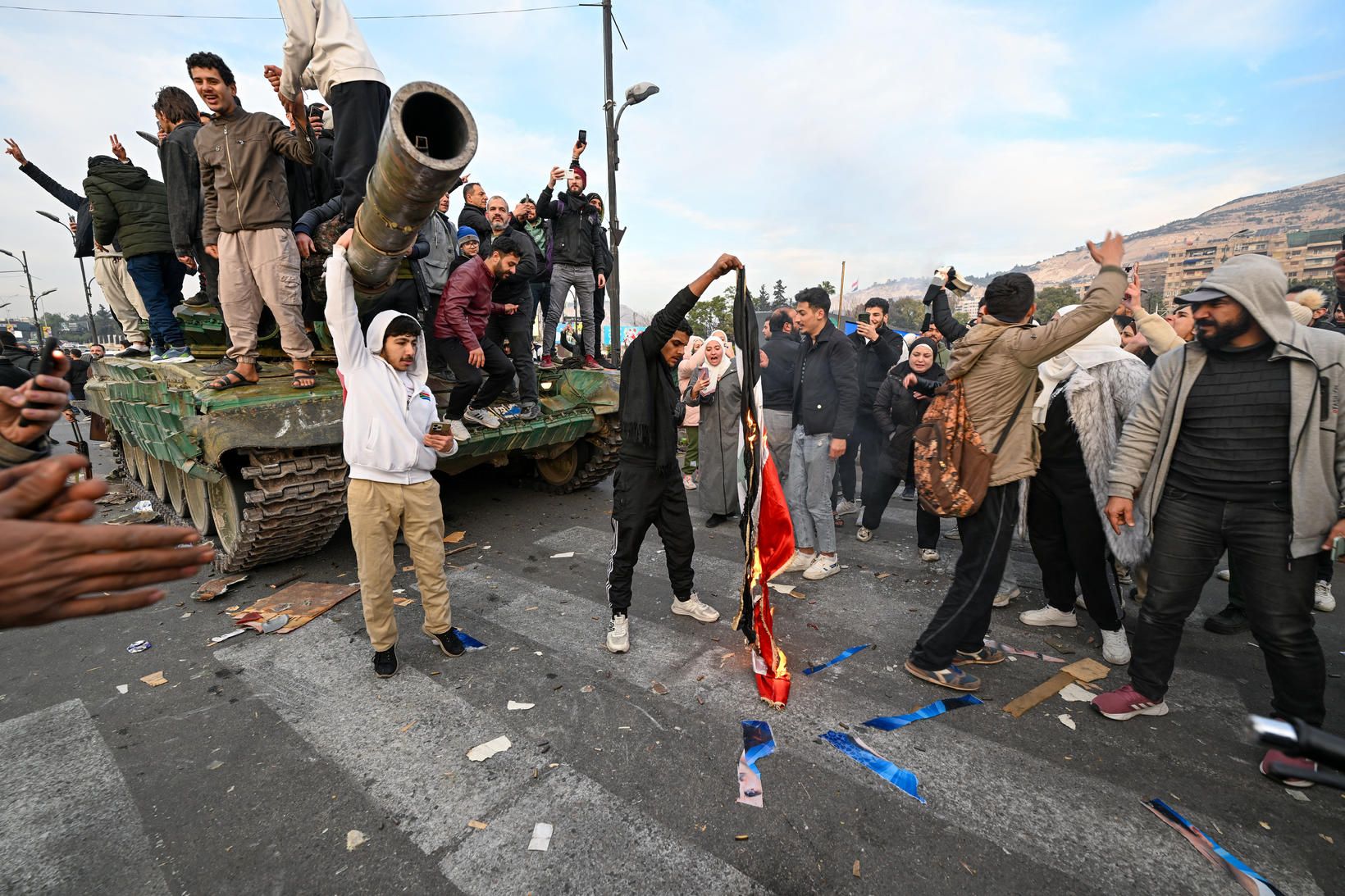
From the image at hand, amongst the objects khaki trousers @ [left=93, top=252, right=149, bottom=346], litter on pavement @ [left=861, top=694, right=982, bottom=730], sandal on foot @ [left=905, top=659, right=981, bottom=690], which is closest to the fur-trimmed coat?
sandal on foot @ [left=905, top=659, right=981, bottom=690]

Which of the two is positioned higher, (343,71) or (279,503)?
(343,71)

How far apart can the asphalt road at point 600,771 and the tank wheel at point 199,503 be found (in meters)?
1.39

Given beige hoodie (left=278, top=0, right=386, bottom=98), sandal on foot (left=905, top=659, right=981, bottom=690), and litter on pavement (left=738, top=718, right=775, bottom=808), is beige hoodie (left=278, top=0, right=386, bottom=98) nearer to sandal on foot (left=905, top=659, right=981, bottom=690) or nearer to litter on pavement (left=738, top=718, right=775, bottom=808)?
litter on pavement (left=738, top=718, right=775, bottom=808)

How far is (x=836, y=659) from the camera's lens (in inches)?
136

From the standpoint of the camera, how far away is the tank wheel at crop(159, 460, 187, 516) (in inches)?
234

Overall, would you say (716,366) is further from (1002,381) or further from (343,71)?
(343,71)

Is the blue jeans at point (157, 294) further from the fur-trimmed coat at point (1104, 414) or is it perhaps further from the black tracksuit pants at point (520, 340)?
the fur-trimmed coat at point (1104, 414)

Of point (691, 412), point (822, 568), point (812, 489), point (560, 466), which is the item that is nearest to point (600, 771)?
point (822, 568)

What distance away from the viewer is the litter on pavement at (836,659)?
11.0 ft

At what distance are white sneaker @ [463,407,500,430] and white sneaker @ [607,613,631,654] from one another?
2.45 meters

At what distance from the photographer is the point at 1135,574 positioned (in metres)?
3.77

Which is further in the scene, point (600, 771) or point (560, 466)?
point (560, 466)

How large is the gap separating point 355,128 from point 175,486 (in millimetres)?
4783

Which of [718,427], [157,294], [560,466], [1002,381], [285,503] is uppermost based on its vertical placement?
[157,294]
